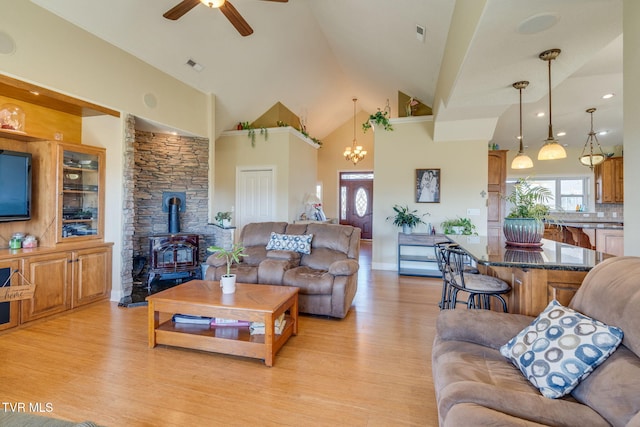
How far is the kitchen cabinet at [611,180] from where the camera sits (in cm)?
641

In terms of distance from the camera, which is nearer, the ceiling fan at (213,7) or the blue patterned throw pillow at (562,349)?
the blue patterned throw pillow at (562,349)

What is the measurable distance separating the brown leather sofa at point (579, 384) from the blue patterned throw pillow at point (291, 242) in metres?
2.45

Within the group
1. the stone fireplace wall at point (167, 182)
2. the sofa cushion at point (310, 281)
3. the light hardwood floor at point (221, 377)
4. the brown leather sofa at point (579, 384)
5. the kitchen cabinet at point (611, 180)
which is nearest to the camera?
the brown leather sofa at point (579, 384)

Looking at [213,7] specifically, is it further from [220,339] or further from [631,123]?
[631,123]

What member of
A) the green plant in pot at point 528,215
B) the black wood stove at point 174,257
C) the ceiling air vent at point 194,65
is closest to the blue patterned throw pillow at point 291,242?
the black wood stove at point 174,257

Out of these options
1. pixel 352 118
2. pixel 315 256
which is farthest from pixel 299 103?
pixel 315 256

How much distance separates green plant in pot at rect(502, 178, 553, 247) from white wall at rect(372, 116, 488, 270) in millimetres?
2846

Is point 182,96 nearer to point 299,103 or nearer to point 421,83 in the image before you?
point 299,103

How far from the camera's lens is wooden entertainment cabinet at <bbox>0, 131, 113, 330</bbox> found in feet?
9.99

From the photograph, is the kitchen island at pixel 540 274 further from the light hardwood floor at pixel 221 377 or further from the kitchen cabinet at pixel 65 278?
the kitchen cabinet at pixel 65 278

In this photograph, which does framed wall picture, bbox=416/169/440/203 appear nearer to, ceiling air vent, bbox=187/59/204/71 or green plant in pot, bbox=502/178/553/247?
green plant in pot, bbox=502/178/553/247

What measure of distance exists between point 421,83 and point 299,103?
3332 millimetres

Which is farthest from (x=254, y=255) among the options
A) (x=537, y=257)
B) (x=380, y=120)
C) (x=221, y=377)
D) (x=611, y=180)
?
(x=611, y=180)

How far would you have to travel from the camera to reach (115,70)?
380 centimetres
